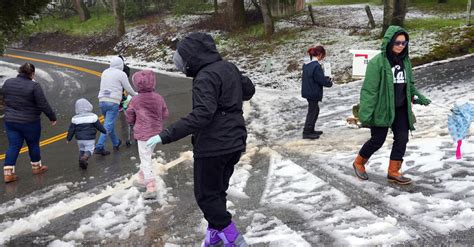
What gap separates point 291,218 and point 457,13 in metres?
20.7

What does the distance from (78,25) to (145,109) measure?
112 feet

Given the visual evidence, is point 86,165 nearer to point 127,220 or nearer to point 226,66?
point 127,220

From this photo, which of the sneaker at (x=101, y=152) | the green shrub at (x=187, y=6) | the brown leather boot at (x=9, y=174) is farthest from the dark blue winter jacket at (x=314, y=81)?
the green shrub at (x=187, y=6)

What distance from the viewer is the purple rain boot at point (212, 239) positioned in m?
4.31

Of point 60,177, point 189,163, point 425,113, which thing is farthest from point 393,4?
point 60,177

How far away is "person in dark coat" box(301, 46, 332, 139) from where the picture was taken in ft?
26.1

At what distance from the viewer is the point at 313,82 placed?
8102mm

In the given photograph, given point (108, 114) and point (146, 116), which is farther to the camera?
point (108, 114)

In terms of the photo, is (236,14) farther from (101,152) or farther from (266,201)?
(266,201)

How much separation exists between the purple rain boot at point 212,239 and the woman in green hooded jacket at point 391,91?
7.53ft

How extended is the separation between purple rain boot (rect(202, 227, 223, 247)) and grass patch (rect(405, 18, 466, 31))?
51.5 feet

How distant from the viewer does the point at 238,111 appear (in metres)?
4.08

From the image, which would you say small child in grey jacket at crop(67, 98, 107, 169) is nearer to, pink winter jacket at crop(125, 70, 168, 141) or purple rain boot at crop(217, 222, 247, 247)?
pink winter jacket at crop(125, 70, 168, 141)

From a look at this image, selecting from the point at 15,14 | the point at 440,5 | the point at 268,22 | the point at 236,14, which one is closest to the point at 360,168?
the point at 15,14
